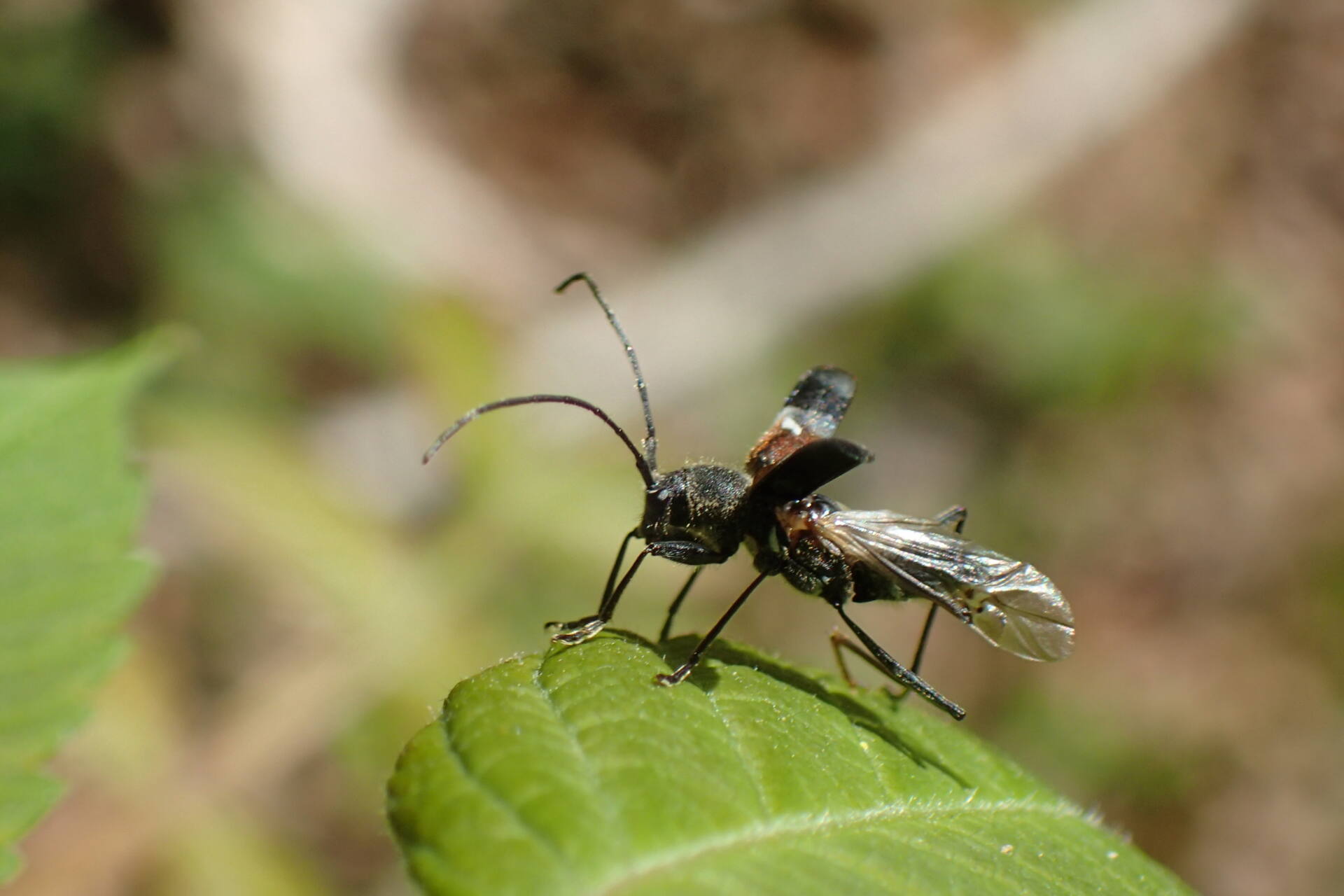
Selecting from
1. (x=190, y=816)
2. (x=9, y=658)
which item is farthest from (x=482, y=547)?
(x=9, y=658)

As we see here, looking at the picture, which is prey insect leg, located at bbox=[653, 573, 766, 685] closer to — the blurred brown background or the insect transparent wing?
the insect transparent wing

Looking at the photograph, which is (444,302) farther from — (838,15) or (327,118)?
(838,15)

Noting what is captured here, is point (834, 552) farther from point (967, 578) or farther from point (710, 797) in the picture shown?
point (710, 797)

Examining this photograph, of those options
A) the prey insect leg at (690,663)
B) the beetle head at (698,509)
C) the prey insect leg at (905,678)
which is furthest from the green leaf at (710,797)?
the beetle head at (698,509)

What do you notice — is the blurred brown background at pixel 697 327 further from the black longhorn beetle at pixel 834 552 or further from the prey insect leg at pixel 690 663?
the prey insect leg at pixel 690 663

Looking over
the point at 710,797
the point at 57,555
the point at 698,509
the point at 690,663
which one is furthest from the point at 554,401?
the point at 710,797

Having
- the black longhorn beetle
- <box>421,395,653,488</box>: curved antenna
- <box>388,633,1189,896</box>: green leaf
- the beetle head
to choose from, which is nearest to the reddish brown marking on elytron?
the black longhorn beetle
